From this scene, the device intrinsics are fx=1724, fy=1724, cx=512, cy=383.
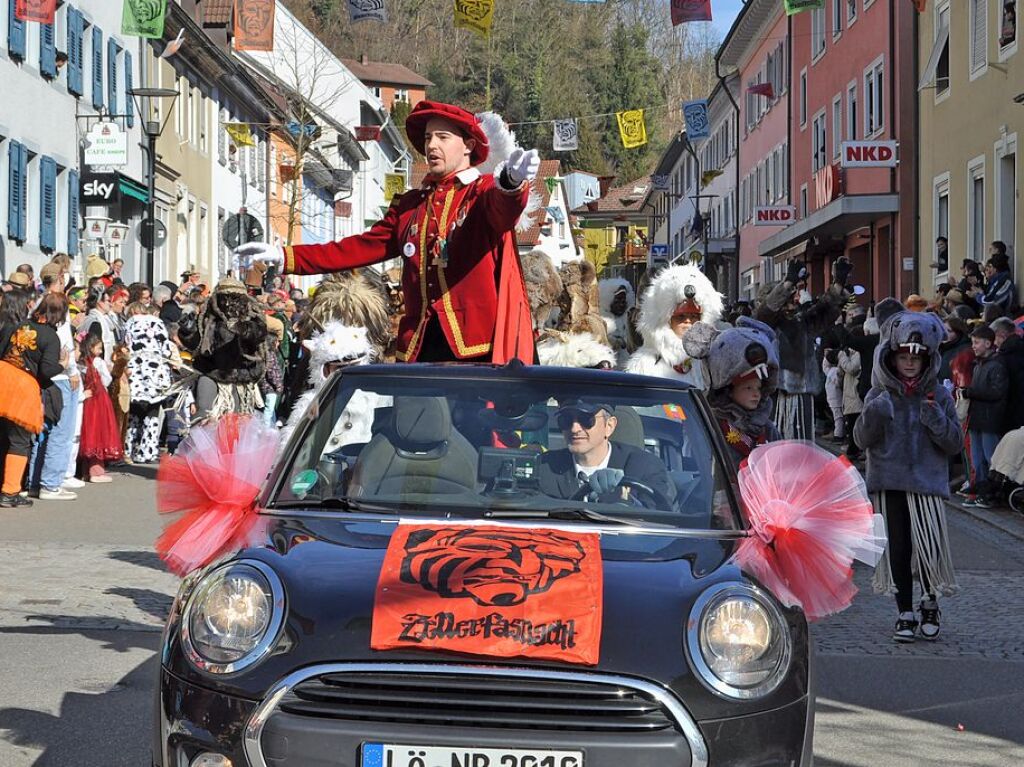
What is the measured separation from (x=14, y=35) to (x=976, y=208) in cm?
1663

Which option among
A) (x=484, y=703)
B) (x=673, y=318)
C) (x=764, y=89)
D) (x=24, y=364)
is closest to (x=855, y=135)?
(x=764, y=89)

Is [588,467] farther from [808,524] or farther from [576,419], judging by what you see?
[808,524]

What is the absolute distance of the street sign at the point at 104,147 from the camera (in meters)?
33.1

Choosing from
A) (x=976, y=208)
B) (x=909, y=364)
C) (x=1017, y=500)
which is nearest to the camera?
(x=909, y=364)

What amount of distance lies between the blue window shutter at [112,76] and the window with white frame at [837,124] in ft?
57.2

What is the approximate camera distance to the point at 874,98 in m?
38.1

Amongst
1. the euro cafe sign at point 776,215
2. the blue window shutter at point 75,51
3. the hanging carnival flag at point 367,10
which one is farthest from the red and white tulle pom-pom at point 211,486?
the euro cafe sign at point 776,215

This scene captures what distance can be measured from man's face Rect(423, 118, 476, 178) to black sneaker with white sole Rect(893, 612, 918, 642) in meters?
3.36

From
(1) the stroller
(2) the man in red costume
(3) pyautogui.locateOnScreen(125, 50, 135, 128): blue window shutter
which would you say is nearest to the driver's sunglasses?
(2) the man in red costume

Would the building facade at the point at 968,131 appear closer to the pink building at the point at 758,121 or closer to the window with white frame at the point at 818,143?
the window with white frame at the point at 818,143

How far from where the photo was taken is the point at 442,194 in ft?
26.1

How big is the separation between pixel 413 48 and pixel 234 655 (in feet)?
312

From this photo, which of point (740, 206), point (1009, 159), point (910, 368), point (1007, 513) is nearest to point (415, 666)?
point (910, 368)

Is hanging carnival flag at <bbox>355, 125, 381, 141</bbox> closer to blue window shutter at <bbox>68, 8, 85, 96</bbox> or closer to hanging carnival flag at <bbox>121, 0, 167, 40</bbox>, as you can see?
blue window shutter at <bbox>68, 8, 85, 96</bbox>
